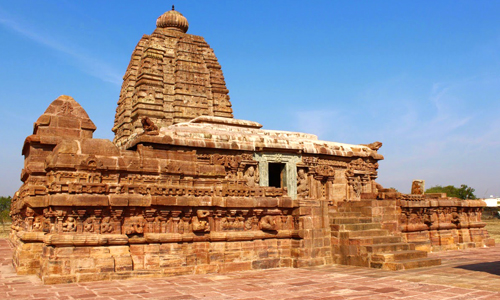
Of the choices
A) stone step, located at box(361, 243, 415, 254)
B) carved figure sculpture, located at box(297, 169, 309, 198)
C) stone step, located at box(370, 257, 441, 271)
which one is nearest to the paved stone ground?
stone step, located at box(370, 257, 441, 271)

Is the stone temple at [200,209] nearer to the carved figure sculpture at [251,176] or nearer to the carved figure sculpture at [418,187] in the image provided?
the carved figure sculpture at [251,176]

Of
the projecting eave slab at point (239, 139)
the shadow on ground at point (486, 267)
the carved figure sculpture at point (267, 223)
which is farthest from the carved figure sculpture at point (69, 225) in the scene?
the shadow on ground at point (486, 267)

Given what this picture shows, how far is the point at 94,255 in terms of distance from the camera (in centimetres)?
930

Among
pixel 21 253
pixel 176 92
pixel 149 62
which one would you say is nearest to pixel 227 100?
pixel 176 92

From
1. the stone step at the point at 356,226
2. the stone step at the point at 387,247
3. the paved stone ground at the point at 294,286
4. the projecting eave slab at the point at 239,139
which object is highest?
the projecting eave slab at the point at 239,139

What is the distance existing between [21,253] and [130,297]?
4718mm

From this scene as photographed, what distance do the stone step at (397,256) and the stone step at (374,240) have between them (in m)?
0.58

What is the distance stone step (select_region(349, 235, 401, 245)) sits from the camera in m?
11.6

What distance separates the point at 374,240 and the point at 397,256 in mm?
971

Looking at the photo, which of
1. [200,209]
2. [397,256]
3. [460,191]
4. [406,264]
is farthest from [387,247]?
[460,191]

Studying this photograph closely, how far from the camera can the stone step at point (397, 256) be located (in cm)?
1091

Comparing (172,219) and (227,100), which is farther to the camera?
(227,100)

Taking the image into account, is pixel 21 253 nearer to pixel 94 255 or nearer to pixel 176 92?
pixel 94 255

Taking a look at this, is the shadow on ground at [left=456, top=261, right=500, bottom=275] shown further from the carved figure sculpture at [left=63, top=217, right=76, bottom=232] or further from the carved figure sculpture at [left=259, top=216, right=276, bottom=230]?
the carved figure sculpture at [left=63, top=217, right=76, bottom=232]
